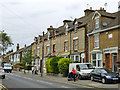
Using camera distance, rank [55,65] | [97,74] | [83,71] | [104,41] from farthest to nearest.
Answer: [55,65] → [104,41] → [83,71] → [97,74]

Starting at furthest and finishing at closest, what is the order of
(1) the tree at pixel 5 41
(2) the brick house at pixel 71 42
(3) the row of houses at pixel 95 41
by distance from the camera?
(1) the tree at pixel 5 41 < (2) the brick house at pixel 71 42 < (3) the row of houses at pixel 95 41

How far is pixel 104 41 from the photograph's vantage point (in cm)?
2645

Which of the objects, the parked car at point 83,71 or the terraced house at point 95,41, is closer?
the parked car at point 83,71

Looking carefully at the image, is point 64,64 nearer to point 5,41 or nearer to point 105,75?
point 105,75

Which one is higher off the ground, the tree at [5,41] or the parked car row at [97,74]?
the tree at [5,41]

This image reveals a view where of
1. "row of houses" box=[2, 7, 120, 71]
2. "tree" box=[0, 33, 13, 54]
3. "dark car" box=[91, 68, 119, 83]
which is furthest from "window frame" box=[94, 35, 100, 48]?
"tree" box=[0, 33, 13, 54]

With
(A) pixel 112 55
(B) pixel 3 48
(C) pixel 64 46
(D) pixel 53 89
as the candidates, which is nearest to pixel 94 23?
(A) pixel 112 55

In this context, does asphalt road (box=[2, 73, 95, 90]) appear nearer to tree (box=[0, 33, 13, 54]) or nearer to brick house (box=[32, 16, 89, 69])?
brick house (box=[32, 16, 89, 69])

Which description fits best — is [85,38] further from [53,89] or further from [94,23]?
[53,89]

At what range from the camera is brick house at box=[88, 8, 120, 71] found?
24.5m

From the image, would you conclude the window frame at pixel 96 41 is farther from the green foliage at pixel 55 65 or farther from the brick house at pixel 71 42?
the green foliage at pixel 55 65

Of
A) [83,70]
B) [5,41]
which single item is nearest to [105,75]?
[83,70]

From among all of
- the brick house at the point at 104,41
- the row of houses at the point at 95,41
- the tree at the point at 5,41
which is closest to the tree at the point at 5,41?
the tree at the point at 5,41

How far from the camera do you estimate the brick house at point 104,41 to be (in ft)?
80.2
